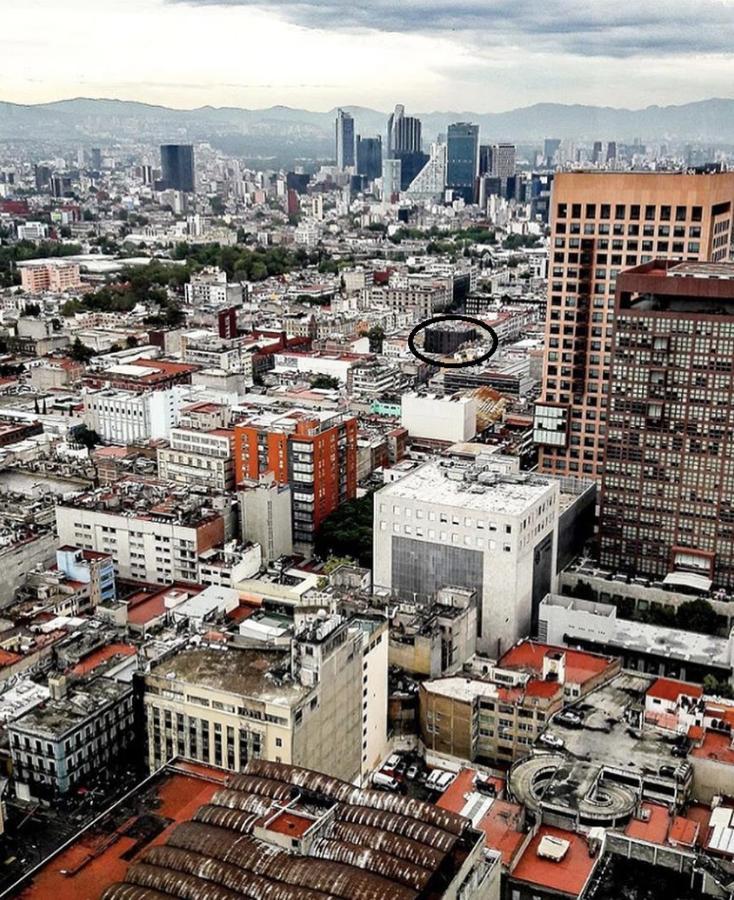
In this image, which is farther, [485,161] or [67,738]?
[485,161]

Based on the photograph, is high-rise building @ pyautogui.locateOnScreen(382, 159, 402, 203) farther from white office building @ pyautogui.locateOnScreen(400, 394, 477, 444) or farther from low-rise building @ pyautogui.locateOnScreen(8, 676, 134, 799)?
low-rise building @ pyautogui.locateOnScreen(8, 676, 134, 799)

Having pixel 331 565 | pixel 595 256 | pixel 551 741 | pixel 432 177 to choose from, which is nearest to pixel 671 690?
pixel 551 741

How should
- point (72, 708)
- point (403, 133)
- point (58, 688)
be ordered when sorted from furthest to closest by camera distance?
point (403, 133) < point (58, 688) < point (72, 708)

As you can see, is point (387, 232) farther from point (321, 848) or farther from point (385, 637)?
point (321, 848)

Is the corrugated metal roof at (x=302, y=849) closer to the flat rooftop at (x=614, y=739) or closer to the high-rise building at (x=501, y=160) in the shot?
the flat rooftop at (x=614, y=739)

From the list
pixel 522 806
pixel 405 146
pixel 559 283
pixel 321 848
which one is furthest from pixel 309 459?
pixel 405 146

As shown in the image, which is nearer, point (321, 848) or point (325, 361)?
point (321, 848)

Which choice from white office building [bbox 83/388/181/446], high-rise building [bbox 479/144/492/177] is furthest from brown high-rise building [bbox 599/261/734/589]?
high-rise building [bbox 479/144/492/177]

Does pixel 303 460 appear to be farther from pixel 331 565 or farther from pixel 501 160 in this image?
pixel 501 160
